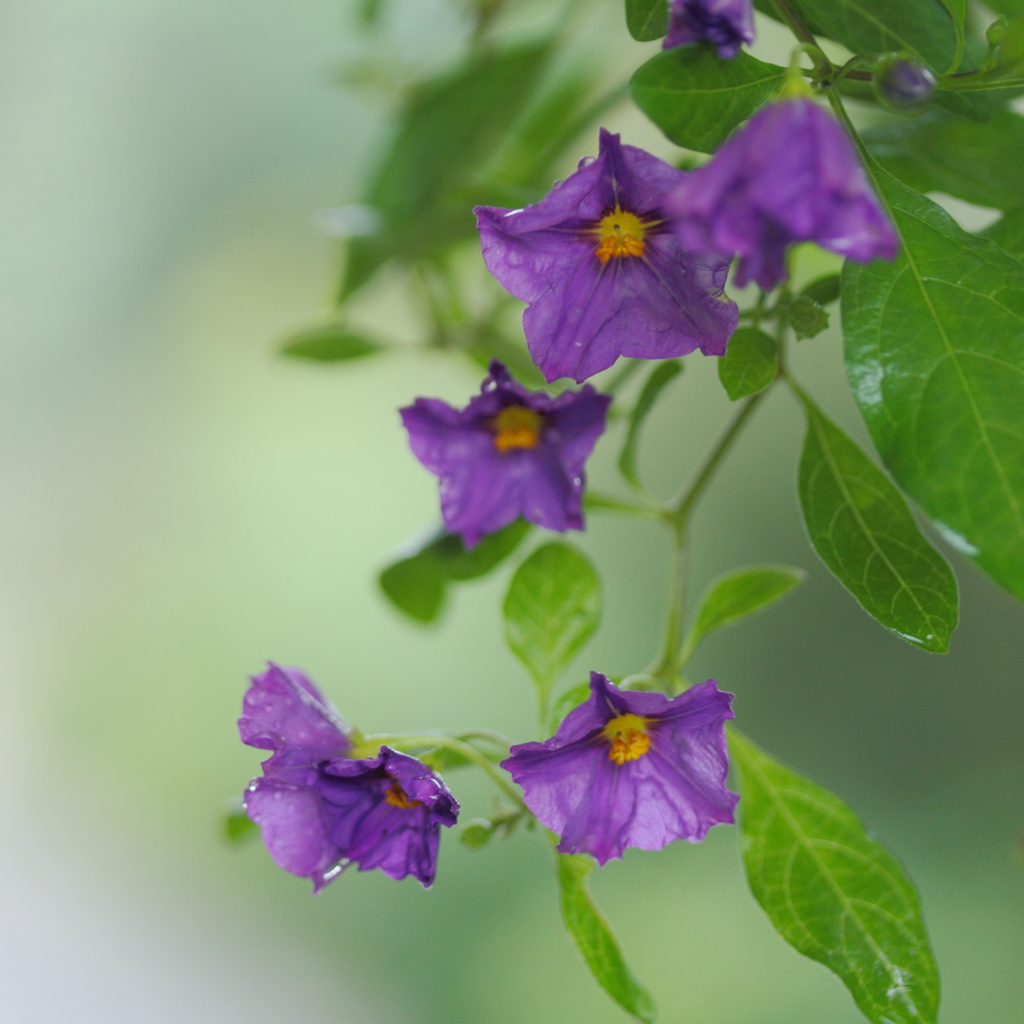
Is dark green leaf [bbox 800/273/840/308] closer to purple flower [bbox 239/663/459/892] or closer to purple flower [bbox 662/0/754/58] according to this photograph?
purple flower [bbox 662/0/754/58]

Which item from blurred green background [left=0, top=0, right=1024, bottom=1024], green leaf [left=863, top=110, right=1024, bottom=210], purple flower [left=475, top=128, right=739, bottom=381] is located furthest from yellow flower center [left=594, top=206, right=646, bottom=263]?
blurred green background [left=0, top=0, right=1024, bottom=1024]

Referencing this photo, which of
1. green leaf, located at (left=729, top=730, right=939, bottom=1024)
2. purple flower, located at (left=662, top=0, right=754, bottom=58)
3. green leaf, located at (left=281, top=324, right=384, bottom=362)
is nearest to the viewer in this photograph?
purple flower, located at (left=662, top=0, right=754, bottom=58)

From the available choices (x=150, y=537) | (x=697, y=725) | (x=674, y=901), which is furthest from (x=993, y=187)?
(x=150, y=537)

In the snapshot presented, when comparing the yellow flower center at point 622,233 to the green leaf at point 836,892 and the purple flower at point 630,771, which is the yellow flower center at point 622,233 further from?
the green leaf at point 836,892

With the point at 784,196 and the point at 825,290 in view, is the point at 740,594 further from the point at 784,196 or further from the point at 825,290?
the point at 784,196

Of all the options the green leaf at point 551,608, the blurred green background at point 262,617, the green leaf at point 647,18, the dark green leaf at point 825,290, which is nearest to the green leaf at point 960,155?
the dark green leaf at point 825,290

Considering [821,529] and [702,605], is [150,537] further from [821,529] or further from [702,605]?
[821,529]
